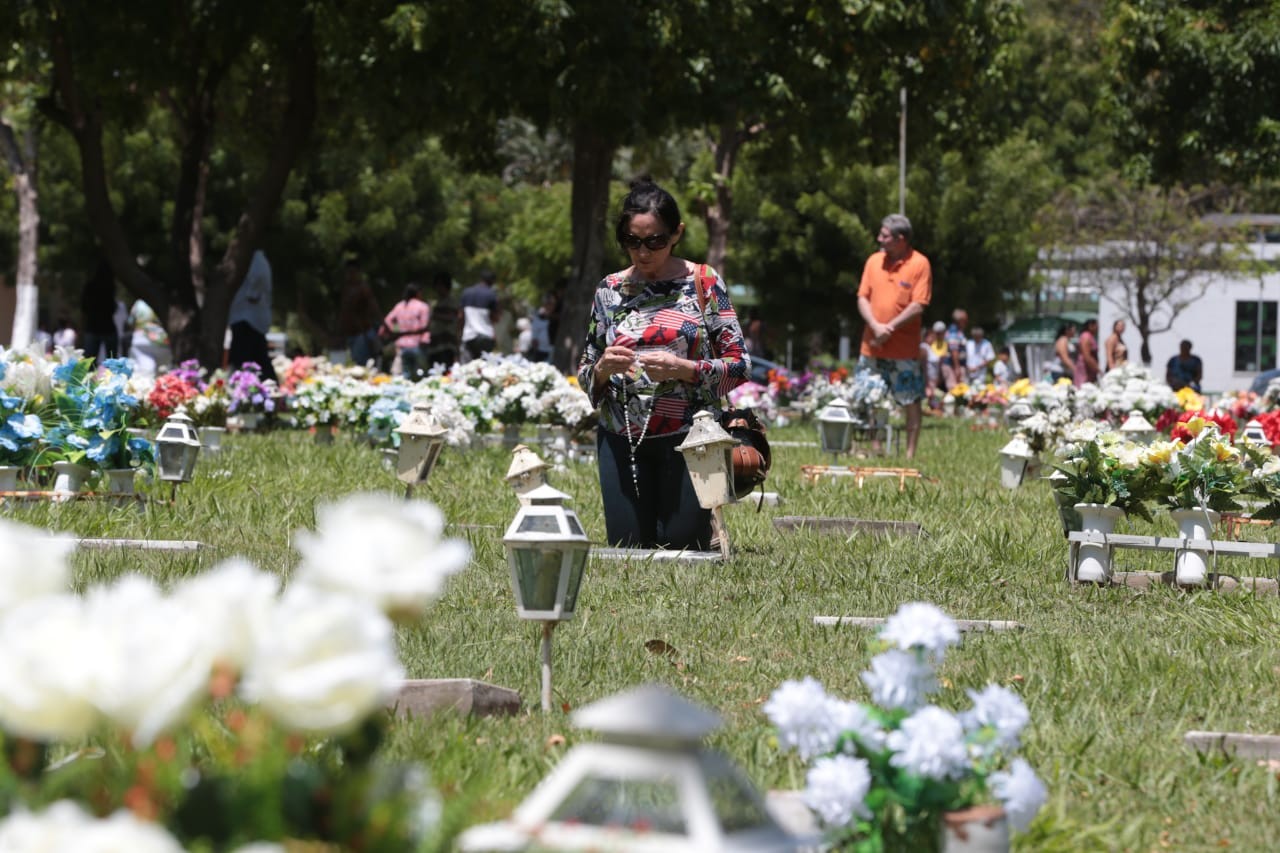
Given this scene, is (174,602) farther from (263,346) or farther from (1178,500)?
(263,346)

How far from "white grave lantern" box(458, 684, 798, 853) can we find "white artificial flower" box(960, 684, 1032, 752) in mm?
707

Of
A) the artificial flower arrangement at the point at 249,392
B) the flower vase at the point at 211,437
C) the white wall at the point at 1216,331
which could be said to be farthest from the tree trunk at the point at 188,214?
the white wall at the point at 1216,331

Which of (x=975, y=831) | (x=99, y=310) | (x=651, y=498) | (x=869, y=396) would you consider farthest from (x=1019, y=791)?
(x=99, y=310)

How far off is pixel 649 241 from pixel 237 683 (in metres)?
5.21

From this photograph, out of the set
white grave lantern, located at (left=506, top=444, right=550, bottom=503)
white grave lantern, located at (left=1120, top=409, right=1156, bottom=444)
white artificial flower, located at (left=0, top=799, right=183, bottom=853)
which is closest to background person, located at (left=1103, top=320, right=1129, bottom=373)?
white grave lantern, located at (left=1120, top=409, right=1156, bottom=444)

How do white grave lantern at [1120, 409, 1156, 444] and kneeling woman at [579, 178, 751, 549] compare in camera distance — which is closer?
kneeling woman at [579, 178, 751, 549]

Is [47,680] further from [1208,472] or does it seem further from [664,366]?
[1208,472]

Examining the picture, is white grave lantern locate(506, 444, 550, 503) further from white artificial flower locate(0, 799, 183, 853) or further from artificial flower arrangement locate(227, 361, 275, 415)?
artificial flower arrangement locate(227, 361, 275, 415)

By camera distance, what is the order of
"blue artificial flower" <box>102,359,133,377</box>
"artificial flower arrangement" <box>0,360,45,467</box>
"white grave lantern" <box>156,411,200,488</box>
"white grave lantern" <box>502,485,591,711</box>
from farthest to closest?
"blue artificial flower" <box>102,359,133,377</box> → "white grave lantern" <box>156,411,200,488</box> → "artificial flower arrangement" <box>0,360,45,467</box> → "white grave lantern" <box>502,485,591,711</box>

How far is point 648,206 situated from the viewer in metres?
7.02

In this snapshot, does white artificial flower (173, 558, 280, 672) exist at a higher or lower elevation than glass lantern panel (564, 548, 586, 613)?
higher

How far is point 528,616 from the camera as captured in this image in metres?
4.46

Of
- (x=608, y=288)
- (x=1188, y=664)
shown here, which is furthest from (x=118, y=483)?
(x=1188, y=664)

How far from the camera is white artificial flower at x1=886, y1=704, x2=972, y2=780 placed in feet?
8.87
